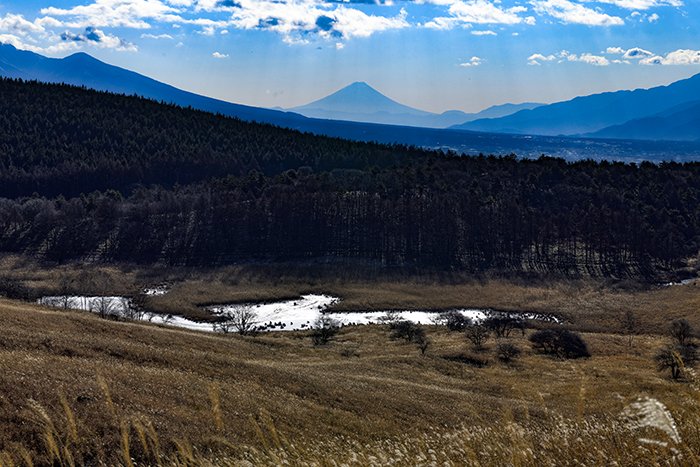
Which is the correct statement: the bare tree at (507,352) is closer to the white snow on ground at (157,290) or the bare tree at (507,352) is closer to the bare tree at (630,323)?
Result: the bare tree at (630,323)

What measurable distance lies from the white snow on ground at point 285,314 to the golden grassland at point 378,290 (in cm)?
267

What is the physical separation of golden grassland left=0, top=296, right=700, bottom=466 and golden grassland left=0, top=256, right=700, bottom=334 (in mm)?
35565

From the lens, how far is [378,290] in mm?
107875

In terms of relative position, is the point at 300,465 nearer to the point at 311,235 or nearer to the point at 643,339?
the point at 643,339

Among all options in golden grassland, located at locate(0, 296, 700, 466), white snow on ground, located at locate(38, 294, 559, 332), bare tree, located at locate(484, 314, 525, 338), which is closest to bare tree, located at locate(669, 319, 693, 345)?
golden grassland, located at locate(0, 296, 700, 466)

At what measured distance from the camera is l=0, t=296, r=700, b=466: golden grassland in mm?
8539

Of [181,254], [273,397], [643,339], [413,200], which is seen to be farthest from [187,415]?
[413,200]

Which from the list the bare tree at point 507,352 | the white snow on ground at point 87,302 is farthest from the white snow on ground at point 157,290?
the bare tree at point 507,352

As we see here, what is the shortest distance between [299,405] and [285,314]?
62.4 meters

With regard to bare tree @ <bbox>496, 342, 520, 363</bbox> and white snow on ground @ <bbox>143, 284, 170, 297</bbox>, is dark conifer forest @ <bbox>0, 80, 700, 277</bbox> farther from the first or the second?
bare tree @ <bbox>496, 342, 520, 363</bbox>

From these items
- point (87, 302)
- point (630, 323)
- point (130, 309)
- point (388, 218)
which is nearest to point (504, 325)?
point (630, 323)

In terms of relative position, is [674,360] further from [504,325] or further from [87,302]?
[87,302]

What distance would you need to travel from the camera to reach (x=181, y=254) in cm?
12538

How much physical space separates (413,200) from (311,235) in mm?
27099
